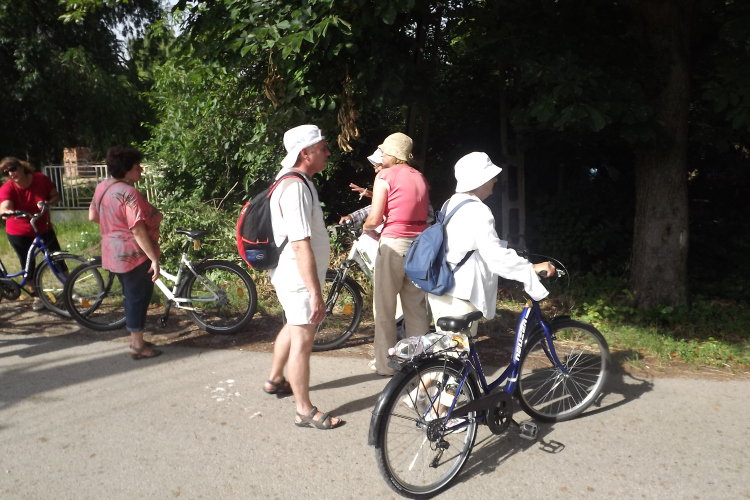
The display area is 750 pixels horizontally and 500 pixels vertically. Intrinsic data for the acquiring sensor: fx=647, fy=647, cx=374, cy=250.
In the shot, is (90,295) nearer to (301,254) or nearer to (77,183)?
(301,254)

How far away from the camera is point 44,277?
21.1ft

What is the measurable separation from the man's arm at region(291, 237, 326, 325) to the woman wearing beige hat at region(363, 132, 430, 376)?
3.11 ft

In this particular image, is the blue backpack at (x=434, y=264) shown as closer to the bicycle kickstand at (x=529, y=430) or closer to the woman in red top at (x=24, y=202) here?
the bicycle kickstand at (x=529, y=430)

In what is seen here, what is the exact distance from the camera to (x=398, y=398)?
3.12m

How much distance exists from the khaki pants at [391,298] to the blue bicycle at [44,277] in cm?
345

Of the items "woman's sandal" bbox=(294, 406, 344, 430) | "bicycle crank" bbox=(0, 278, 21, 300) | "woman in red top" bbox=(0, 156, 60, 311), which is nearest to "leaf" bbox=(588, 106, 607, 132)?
"woman's sandal" bbox=(294, 406, 344, 430)

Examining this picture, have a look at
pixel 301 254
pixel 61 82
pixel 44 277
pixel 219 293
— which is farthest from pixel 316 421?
pixel 61 82

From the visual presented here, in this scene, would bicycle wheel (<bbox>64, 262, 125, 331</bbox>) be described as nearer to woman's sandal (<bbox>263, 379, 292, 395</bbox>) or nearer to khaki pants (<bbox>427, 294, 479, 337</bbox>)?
woman's sandal (<bbox>263, 379, 292, 395</bbox>)

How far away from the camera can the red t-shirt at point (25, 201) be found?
6508 millimetres

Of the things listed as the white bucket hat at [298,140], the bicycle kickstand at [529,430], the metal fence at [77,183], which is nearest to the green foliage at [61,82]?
the metal fence at [77,183]

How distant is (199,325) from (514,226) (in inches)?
153

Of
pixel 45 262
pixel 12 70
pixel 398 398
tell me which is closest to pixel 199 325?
pixel 45 262

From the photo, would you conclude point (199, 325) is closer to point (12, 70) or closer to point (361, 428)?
point (361, 428)

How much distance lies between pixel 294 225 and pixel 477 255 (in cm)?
103
